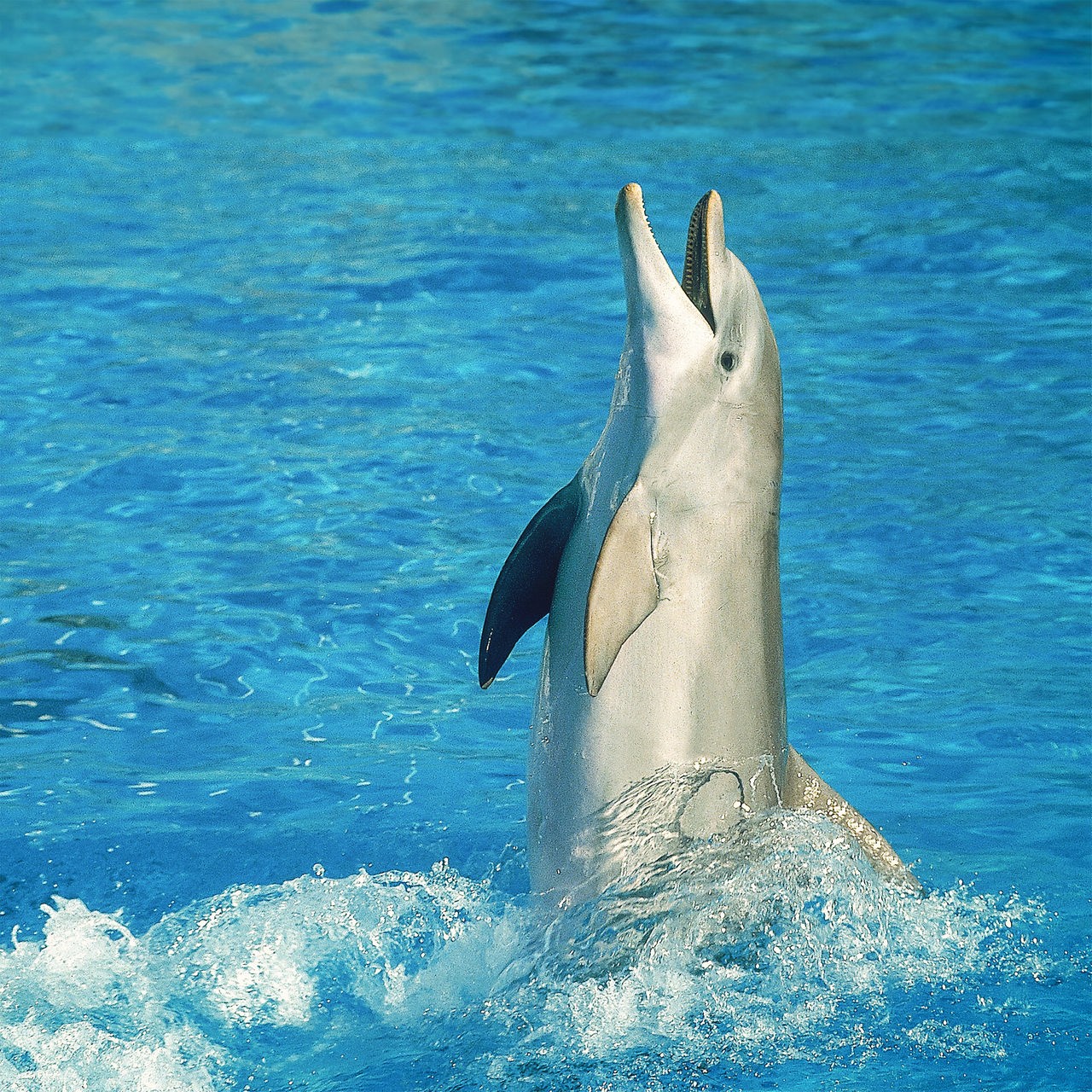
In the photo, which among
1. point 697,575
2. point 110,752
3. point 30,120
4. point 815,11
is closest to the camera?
point 697,575

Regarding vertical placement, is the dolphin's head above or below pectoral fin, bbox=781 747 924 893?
above

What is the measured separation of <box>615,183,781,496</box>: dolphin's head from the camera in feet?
13.7

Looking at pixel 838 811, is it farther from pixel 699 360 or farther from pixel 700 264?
pixel 700 264

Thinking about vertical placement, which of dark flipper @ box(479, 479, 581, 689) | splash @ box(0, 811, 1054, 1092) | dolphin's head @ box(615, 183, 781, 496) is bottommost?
splash @ box(0, 811, 1054, 1092)

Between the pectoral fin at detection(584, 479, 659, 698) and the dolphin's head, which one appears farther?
the dolphin's head

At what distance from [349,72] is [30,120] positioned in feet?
9.28

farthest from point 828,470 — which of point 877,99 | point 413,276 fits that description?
point 877,99

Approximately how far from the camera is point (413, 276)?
1034 cm

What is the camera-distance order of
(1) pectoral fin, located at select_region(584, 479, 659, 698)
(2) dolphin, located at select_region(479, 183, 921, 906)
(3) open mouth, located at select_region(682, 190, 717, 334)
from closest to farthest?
→ (1) pectoral fin, located at select_region(584, 479, 659, 698)
(2) dolphin, located at select_region(479, 183, 921, 906)
(3) open mouth, located at select_region(682, 190, 717, 334)

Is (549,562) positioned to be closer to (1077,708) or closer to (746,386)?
(746,386)

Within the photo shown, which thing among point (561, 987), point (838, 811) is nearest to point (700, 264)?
point (838, 811)

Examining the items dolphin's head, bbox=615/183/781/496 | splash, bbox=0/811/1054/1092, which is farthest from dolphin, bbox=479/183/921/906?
splash, bbox=0/811/1054/1092

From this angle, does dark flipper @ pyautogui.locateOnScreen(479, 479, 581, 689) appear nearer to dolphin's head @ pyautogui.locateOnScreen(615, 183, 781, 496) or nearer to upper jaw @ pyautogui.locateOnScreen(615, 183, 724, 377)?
dolphin's head @ pyautogui.locateOnScreen(615, 183, 781, 496)

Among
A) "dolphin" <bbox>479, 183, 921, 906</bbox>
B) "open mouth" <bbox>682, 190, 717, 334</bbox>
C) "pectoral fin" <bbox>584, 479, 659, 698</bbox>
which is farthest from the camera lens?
"open mouth" <bbox>682, 190, 717, 334</bbox>
